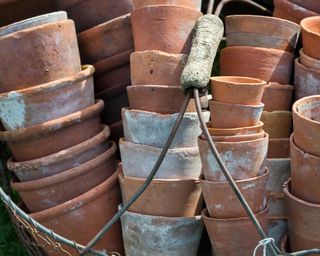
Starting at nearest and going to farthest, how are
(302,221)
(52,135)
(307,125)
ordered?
(307,125) < (302,221) < (52,135)

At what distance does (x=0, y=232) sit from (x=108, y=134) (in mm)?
714

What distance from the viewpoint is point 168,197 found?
5.89ft

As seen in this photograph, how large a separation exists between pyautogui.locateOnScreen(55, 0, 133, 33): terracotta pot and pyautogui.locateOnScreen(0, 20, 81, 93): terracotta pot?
0.23 m

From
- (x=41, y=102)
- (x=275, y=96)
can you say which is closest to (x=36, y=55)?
(x=41, y=102)

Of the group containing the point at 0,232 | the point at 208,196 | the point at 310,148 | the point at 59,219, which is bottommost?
the point at 0,232

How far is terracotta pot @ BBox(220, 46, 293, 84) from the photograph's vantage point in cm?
198

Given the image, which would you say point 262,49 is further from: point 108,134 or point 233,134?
point 108,134

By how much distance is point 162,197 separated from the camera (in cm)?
179

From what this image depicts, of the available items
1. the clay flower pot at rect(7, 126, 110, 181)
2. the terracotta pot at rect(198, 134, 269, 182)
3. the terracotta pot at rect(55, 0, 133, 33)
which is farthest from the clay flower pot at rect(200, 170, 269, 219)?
the terracotta pot at rect(55, 0, 133, 33)

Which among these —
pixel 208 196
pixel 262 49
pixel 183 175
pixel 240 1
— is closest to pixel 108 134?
pixel 183 175

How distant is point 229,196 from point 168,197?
0.76 feet

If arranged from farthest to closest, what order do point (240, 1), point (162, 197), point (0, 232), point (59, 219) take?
point (240, 1) → point (0, 232) → point (59, 219) → point (162, 197)

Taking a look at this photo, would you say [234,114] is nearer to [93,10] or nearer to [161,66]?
[161,66]

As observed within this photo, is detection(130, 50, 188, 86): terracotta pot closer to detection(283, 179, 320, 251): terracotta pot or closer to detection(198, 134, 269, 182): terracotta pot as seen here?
detection(198, 134, 269, 182): terracotta pot
